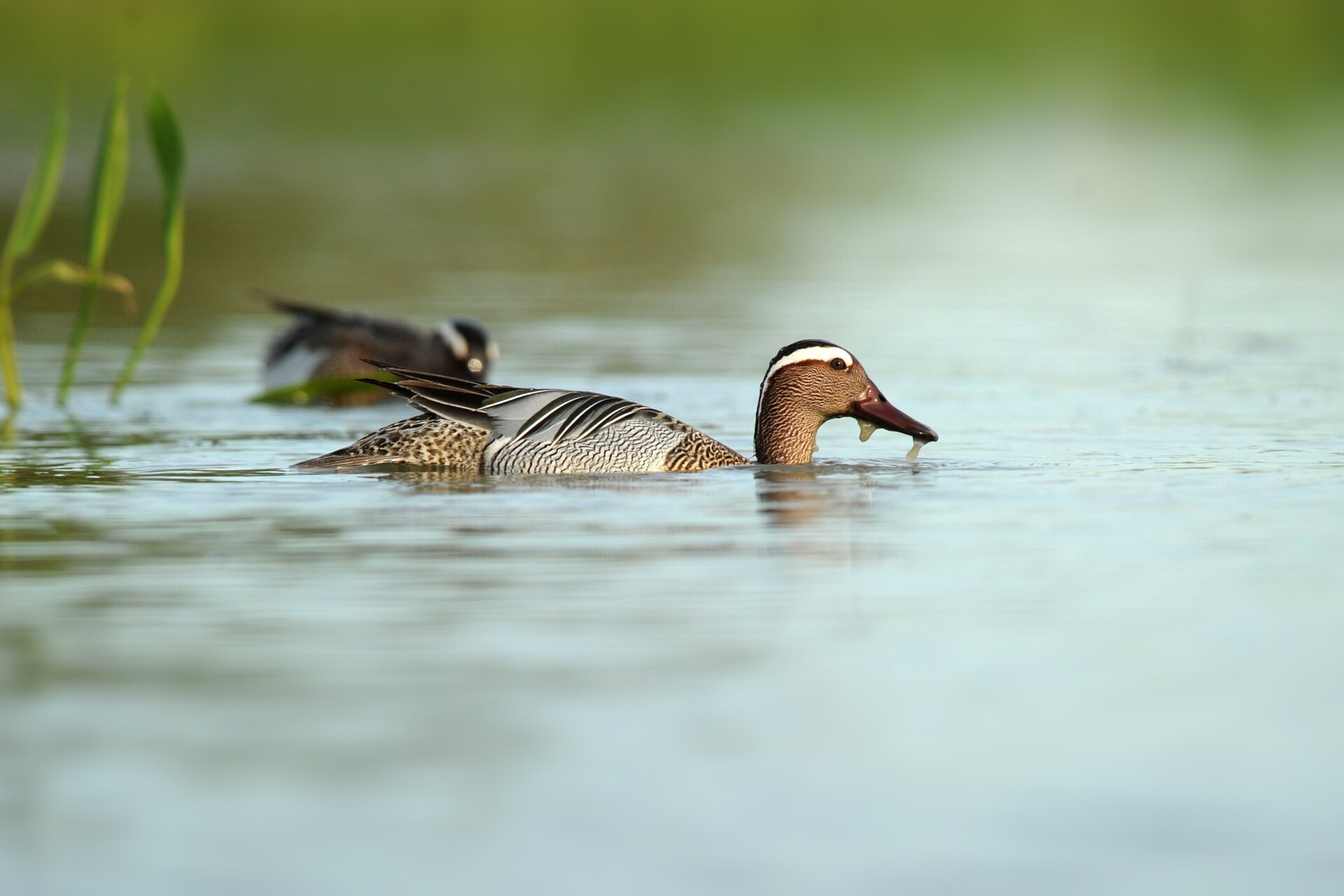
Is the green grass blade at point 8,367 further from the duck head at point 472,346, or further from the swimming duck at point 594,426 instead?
the swimming duck at point 594,426

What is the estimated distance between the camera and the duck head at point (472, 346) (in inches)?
564

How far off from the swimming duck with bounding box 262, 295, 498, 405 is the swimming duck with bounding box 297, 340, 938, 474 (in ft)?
12.2

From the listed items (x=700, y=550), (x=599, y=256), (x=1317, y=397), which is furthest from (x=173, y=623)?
(x=599, y=256)

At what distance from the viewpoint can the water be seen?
479cm

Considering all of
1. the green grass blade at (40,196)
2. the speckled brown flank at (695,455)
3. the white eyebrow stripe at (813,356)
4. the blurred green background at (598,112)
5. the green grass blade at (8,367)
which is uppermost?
the blurred green background at (598,112)

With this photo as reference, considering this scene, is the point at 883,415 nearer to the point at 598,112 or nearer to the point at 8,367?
the point at 8,367

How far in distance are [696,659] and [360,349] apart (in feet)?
29.5

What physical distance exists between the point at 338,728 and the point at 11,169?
25.5 m

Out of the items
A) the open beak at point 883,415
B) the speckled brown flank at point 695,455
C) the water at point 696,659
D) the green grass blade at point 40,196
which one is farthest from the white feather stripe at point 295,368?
the open beak at point 883,415

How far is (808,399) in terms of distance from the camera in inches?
416

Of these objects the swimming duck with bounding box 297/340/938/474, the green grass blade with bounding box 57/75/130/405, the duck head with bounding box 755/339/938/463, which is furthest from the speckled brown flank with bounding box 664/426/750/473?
the green grass blade with bounding box 57/75/130/405

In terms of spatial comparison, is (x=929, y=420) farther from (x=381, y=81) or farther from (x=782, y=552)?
(x=381, y=81)

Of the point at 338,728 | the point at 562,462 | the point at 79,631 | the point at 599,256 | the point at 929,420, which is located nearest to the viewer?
the point at 338,728

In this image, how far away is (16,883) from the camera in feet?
15.1
